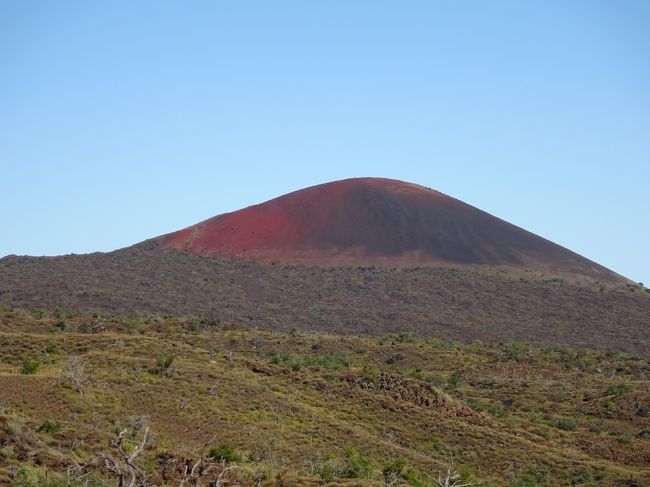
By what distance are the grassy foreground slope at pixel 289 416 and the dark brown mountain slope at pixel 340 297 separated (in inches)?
740

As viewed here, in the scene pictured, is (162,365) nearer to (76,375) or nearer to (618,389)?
(76,375)

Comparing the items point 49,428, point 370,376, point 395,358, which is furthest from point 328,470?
point 395,358

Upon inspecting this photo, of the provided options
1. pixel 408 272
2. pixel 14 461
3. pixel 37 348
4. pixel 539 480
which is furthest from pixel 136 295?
pixel 14 461

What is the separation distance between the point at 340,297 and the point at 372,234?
17.0 m

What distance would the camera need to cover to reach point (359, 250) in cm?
8075

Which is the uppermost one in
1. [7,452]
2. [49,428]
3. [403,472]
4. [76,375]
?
[76,375]

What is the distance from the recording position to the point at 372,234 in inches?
3312

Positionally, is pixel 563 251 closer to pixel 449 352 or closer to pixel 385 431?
pixel 449 352

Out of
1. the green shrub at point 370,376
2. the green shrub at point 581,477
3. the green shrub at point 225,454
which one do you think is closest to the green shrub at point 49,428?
the green shrub at point 225,454

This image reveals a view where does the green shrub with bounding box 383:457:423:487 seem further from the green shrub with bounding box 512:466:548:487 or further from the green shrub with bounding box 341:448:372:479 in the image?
the green shrub with bounding box 512:466:548:487

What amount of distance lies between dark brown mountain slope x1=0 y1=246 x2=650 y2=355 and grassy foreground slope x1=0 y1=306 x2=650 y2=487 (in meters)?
18.8

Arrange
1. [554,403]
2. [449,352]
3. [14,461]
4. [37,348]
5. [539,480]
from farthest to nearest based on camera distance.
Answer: [449,352] → [554,403] → [37,348] → [539,480] → [14,461]

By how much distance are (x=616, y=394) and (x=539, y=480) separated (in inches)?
462

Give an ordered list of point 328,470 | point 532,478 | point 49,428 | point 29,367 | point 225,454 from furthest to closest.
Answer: point 29,367
point 532,478
point 225,454
point 328,470
point 49,428
